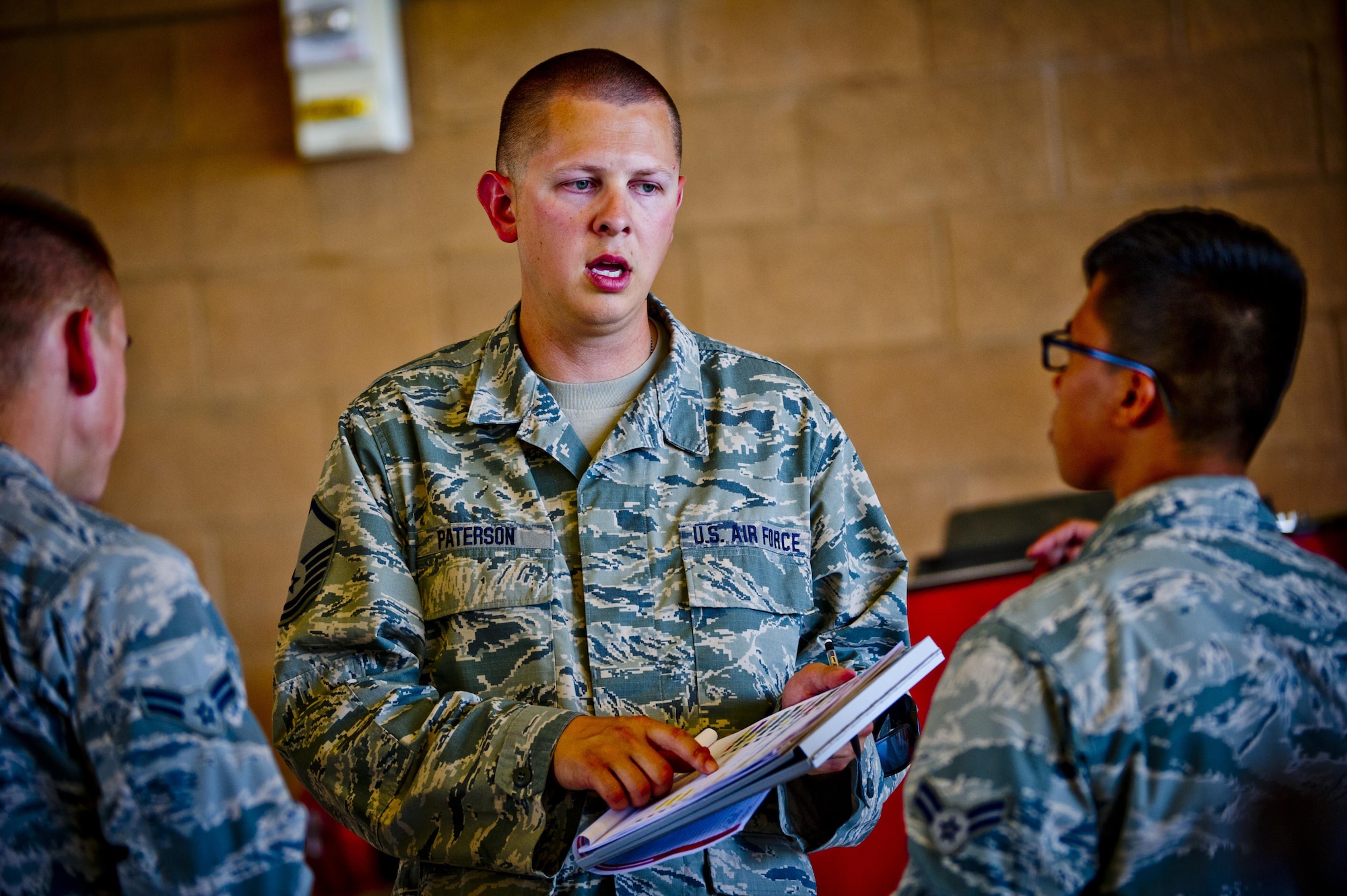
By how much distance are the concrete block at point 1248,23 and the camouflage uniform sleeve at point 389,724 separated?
2.64 m

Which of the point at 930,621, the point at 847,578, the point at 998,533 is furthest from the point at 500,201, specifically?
the point at 998,533

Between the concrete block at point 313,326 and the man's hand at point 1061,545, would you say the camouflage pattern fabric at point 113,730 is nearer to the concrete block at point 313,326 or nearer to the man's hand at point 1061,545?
the man's hand at point 1061,545

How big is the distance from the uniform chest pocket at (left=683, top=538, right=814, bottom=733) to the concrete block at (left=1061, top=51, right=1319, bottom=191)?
208cm

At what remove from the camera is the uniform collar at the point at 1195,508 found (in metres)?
1.04

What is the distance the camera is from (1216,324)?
107 cm

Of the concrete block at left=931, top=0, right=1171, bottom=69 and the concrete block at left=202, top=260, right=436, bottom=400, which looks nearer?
the concrete block at left=931, top=0, right=1171, bottom=69

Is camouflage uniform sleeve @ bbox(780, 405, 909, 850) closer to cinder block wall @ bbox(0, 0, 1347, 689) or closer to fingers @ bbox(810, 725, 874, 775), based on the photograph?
fingers @ bbox(810, 725, 874, 775)

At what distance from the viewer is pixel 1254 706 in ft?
3.18

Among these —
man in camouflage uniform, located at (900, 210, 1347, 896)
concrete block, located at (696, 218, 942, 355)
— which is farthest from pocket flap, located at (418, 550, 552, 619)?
concrete block, located at (696, 218, 942, 355)

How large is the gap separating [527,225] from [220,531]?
217cm

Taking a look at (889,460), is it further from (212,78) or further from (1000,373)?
(212,78)

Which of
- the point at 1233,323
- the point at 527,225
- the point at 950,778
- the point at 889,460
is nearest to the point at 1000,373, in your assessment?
the point at 889,460

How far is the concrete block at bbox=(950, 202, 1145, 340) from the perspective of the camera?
3.17 m

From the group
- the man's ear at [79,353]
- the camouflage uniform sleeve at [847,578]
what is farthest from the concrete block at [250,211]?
the man's ear at [79,353]
